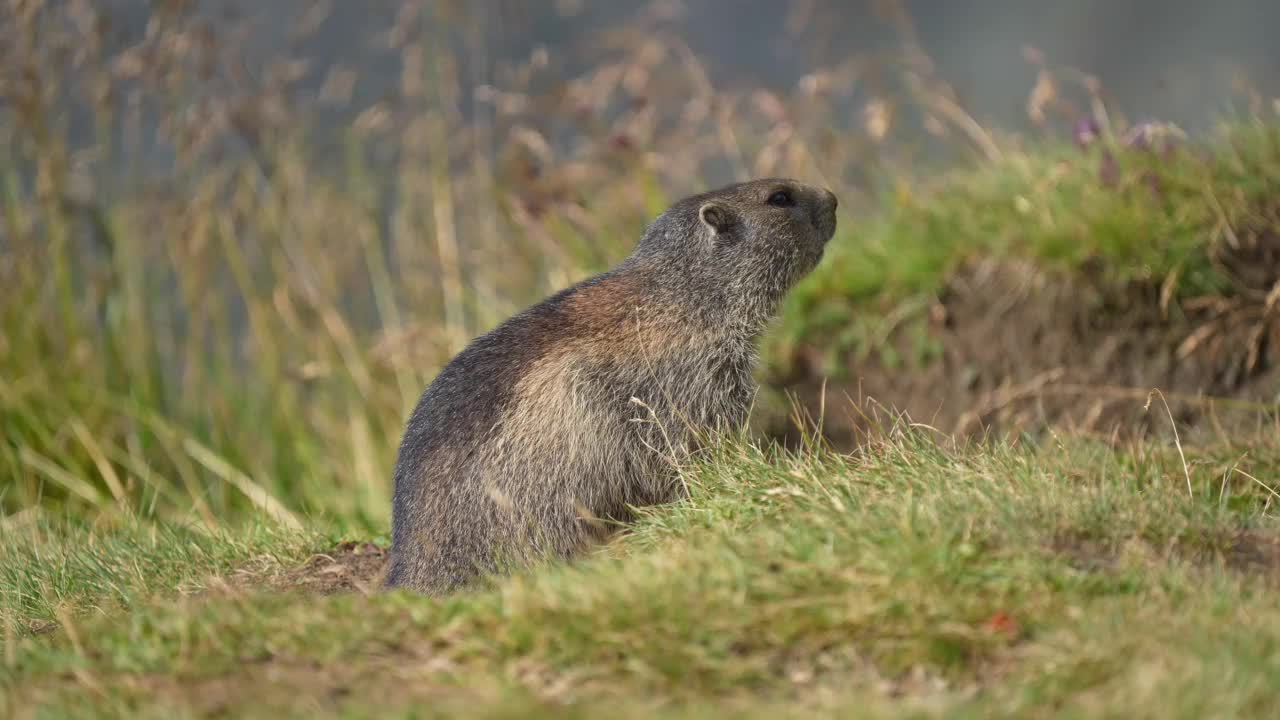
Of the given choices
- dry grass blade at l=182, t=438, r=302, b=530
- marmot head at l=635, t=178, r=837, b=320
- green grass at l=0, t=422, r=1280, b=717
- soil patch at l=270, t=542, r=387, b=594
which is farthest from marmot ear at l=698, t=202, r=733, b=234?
dry grass blade at l=182, t=438, r=302, b=530

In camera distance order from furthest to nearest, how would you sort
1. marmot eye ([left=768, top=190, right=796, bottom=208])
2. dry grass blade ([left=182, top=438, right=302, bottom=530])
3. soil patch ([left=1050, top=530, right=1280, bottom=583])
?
1. dry grass blade ([left=182, top=438, right=302, bottom=530])
2. marmot eye ([left=768, top=190, right=796, bottom=208])
3. soil patch ([left=1050, top=530, right=1280, bottom=583])

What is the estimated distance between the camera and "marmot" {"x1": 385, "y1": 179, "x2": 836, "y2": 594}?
14.3ft

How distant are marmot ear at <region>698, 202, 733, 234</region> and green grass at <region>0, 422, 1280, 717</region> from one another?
1.53m

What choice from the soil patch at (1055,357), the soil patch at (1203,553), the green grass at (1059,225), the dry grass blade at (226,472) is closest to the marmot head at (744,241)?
the green grass at (1059,225)

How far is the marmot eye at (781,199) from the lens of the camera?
17.2 ft

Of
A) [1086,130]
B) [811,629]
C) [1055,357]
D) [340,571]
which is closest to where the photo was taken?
[811,629]

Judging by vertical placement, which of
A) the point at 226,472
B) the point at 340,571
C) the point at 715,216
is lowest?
the point at 226,472

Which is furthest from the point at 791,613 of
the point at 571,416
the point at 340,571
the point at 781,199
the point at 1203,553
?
the point at 781,199

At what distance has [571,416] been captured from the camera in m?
4.42

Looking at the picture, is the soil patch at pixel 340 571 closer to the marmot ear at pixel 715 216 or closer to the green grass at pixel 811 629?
the green grass at pixel 811 629

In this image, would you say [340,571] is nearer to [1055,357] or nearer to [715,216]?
[715,216]

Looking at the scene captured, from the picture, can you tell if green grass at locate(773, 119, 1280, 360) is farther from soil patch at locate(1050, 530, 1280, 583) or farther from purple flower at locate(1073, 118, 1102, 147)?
soil patch at locate(1050, 530, 1280, 583)

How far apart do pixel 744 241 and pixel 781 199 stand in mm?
277

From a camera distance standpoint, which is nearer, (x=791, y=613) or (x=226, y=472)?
(x=791, y=613)
